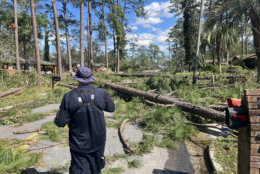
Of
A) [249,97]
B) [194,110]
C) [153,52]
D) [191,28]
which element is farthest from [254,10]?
[153,52]

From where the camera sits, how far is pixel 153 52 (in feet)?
321

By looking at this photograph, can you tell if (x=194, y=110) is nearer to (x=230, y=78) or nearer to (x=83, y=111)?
(x=83, y=111)

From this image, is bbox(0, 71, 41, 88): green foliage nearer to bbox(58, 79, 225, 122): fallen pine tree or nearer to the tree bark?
bbox(58, 79, 225, 122): fallen pine tree

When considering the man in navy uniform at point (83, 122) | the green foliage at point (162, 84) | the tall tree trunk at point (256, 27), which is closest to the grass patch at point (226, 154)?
the man in navy uniform at point (83, 122)

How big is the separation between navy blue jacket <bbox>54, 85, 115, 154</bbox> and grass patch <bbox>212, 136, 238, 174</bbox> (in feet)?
7.16

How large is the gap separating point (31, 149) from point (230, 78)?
10486 mm

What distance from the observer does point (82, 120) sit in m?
2.17

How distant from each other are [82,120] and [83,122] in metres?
0.03

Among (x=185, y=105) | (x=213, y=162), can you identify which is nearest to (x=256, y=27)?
(x=185, y=105)

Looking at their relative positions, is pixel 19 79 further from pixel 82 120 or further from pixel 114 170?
pixel 82 120

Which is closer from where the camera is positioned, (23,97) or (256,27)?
(256,27)

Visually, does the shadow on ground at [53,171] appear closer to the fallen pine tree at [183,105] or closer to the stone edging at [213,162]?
the stone edging at [213,162]

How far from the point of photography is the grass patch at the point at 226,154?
9.60ft

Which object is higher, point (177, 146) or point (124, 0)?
point (124, 0)
